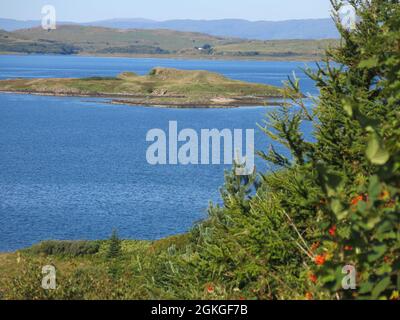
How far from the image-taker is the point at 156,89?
610 feet

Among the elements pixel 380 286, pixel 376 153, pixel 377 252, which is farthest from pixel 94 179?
pixel 376 153

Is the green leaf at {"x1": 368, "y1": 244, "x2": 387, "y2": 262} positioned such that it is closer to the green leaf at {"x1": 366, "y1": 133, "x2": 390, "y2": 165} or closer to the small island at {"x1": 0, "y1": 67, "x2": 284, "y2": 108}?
the green leaf at {"x1": 366, "y1": 133, "x2": 390, "y2": 165}

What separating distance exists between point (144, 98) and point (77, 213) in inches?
4529

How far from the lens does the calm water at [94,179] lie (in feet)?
186

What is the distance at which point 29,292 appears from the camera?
1415cm

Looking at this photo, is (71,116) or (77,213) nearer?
(77,213)

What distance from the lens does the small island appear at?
550ft

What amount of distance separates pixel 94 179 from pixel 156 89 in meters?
113

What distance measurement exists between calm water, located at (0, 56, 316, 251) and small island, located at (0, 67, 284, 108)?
32.1 metres

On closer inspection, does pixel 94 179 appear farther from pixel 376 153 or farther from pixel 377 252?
pixel 376 153

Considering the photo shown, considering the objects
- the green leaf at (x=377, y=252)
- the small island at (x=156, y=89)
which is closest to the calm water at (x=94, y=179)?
the green leaf at (x=377, y=252)

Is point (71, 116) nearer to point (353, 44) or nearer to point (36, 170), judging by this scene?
point (36, 170)

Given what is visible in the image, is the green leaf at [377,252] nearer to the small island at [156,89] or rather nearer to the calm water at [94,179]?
the calm water at [94,179]
